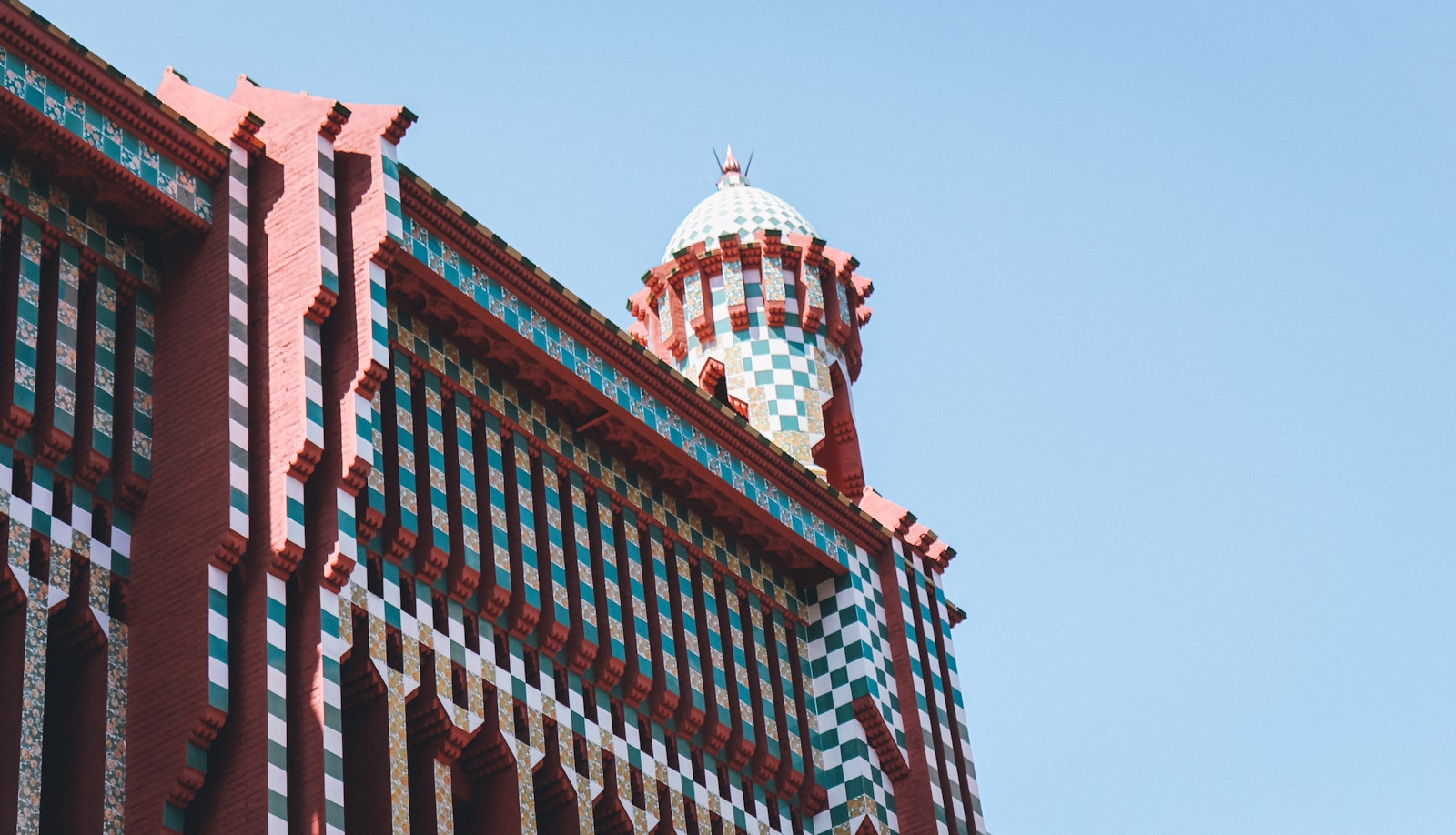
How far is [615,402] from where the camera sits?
2178 cm

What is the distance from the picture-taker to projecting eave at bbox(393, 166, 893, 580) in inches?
812

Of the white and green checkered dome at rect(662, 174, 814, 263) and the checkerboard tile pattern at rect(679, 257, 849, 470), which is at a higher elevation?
the white and green checkered dome at rect(662, 174, 814, 263)

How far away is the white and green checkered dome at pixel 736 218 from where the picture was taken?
28.9m

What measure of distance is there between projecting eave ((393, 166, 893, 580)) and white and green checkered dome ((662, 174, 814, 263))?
5321mm

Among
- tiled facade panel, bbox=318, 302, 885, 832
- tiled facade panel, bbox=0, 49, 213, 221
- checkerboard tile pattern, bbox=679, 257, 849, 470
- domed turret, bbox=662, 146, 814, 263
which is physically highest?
domed turret, bbox=662, 146, 814, 263

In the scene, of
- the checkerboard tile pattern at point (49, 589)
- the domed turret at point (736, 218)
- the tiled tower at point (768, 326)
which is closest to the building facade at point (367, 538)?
the checkerboard tile pattern at point (49, 589)

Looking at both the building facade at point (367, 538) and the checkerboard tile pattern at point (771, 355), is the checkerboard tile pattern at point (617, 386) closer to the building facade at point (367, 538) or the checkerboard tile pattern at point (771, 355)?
the building facade at point (367, 538)

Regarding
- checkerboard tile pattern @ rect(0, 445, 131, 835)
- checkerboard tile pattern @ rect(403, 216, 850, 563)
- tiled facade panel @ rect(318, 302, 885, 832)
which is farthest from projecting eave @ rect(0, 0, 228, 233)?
checkerboard tile pattern @ rect(0, 445, 131, 835)

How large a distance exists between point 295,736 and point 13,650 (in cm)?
188

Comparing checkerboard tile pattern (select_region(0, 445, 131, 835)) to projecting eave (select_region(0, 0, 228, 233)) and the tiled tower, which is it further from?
the tiled tower

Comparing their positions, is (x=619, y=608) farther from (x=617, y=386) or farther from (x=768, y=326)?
(x=768, y=326)

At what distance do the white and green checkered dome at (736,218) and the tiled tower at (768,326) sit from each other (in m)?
0.02

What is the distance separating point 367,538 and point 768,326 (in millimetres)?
10057

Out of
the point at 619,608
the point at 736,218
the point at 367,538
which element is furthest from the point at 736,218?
the point at 367,538
